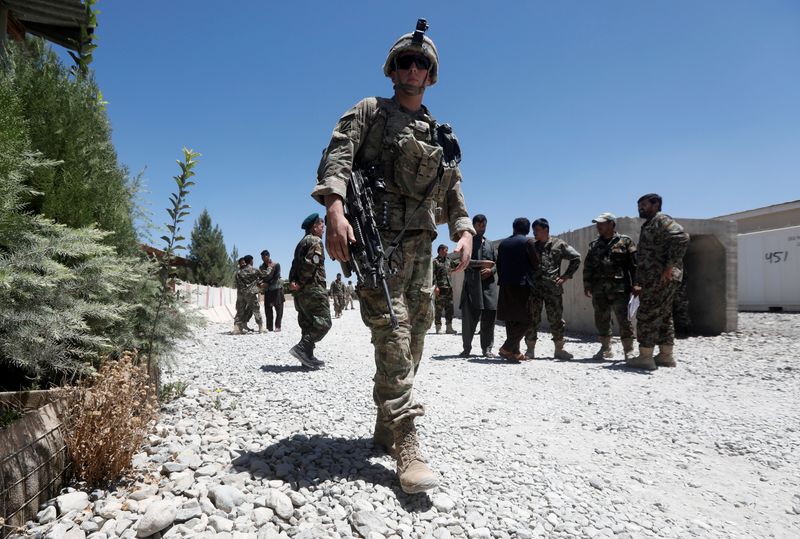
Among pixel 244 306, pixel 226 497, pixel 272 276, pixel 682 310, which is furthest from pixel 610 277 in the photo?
pixel 244 306

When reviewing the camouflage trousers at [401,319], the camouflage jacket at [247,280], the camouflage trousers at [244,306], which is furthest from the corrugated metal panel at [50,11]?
the camouflage trousers at [244,306]

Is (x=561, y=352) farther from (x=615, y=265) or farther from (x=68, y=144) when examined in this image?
(x=68, y=144)

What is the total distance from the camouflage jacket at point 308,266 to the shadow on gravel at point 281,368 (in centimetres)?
96

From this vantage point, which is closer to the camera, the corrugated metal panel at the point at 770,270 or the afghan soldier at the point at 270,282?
the afghan soldier at the point at 270,282

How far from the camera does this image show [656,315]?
5535 millimetres

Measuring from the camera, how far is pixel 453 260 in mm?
2592

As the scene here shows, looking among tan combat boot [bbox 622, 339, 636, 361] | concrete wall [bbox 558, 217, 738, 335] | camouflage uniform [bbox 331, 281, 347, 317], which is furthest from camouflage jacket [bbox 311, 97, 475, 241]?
camouflage uniform [bbox 331, 281, 347, 317]

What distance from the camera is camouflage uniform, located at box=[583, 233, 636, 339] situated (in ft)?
20.3

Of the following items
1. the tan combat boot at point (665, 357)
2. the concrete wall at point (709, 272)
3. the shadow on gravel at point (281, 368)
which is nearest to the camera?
the shadow on gravel at point (281, 368)

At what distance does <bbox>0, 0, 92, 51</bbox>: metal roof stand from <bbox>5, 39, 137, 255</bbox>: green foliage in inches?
70.8

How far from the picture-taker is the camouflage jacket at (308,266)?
545 cm

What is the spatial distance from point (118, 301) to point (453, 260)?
1.90 m

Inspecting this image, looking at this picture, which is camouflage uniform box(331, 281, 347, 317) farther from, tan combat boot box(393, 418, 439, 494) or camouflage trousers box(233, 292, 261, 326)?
tan combat boot box(393, 418, 439, 494)

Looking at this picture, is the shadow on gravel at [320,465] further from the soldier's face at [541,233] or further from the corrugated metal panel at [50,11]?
the soldier's face at [541,233]
